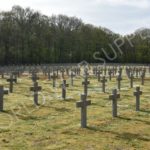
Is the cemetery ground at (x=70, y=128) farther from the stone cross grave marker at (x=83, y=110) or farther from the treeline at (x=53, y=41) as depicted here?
the treeline at (x=53, y=41)

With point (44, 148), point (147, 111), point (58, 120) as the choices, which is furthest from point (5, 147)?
point (147, 111)

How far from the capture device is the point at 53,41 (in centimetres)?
7875

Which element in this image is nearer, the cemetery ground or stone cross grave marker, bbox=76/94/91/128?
the cemetery ground

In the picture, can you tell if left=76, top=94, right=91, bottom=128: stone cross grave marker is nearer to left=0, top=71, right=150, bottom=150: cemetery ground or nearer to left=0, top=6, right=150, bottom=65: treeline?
left=0, top=71, right=150, bottom=150: cemetery ground

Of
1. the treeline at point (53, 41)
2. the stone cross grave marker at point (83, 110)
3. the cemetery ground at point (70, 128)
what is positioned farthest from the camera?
the treeline at point (53, 41)

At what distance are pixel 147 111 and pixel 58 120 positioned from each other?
385 cm

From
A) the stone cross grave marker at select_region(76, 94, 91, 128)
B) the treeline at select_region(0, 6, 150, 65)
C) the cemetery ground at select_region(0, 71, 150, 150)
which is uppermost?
the treeline at select_region(0, 6, 150, 65)

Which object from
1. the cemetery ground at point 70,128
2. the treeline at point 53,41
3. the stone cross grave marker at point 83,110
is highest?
the treeline at point 53,41

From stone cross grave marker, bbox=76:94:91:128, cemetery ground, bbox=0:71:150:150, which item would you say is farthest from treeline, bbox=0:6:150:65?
stone cross grave marker, bbox=76:94:91:128

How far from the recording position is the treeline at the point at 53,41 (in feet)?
227

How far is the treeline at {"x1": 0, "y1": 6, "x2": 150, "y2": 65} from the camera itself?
69250 millimetres

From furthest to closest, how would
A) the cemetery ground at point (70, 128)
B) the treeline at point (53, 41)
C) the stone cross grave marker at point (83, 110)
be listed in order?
the treeline at point (53, 41) < the stone cross grave marker at point (83, 110) < the cemetery ground at point (70, 128)

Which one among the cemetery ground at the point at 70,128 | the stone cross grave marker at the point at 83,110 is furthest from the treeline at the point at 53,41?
the stone cross grave marker at the point at 83,110

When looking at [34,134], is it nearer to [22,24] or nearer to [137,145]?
[137,145]
